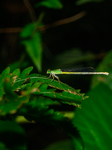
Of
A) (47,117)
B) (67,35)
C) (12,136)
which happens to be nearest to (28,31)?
(12,136)

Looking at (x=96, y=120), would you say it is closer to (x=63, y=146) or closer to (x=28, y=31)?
(x=63, y=146)

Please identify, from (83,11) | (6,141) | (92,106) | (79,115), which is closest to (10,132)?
(6,141)

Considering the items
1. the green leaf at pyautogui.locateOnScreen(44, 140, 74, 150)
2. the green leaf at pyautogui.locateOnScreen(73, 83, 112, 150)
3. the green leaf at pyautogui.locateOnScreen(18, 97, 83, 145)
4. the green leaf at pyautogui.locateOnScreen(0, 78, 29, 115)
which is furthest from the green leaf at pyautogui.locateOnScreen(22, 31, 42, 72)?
A: the green leaf at pyautogui.locateOnScreen(0, 78, 29, 115)

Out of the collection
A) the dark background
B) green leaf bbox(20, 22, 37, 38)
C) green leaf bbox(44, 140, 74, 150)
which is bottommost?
green leaf bbox(44, 140, 74, 150)

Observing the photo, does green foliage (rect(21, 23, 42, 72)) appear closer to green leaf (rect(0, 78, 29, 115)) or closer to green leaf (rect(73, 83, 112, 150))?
green leaf (rect(73, 83, 112, 150))

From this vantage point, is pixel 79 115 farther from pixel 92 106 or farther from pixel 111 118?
pixel 111 118

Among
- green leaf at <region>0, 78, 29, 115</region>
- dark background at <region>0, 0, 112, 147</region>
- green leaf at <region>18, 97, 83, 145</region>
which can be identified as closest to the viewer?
green leaf at <region>0, 78, 29, 115</region>

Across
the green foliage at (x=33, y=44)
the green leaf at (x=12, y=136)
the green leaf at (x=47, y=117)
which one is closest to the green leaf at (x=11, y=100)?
the green leaf at (x=47, y=117)
